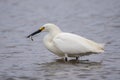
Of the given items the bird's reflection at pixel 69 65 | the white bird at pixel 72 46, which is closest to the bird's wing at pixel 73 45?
the white bird at pixel 72 46

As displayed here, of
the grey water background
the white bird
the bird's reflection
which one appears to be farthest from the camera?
the white bird

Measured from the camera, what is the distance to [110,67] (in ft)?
38.4

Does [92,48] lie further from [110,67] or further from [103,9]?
[103,9]

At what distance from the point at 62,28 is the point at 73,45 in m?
5.26

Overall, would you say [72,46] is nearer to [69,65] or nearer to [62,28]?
[69,65]

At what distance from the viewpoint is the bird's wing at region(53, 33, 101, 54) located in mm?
12281

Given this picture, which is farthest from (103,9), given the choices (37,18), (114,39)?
(114,39)

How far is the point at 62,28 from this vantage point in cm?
1762

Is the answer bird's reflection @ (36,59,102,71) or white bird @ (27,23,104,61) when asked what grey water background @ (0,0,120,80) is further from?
white bird @ (27,23,104,61)

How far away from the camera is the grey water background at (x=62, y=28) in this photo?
11.3m

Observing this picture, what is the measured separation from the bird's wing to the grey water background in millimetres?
315

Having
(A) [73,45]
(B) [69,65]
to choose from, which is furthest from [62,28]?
(B) [69,65]

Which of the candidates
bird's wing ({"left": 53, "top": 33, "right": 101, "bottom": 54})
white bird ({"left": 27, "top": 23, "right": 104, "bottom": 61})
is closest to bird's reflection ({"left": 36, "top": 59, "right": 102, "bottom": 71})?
white bird ({"left": 27, "top": 23, "right": 104, "bottom": 61})

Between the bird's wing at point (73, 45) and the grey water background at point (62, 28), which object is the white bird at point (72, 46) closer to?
the bird's wing at point (73, 45)
